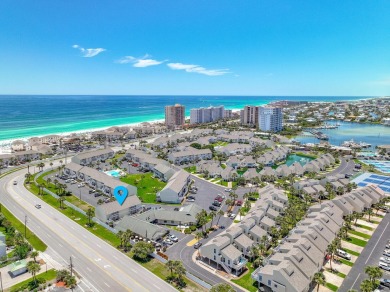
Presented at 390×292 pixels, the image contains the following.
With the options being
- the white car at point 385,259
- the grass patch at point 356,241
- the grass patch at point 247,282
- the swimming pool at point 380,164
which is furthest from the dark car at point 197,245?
the swimming pool at point 380,164

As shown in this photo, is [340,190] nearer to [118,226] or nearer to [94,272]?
[118,226]

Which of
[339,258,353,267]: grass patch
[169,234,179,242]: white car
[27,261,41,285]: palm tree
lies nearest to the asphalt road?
[339,258,353,267]: grass patch

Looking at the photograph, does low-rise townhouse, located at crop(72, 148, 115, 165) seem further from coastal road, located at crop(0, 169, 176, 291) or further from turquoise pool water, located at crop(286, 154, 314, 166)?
turquoise pool water, located at crop(286, 154, 314, 166)

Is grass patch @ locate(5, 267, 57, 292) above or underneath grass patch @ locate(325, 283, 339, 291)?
above

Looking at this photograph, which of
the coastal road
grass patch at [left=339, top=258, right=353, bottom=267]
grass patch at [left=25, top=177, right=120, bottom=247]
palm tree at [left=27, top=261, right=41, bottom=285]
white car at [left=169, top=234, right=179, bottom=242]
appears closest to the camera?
palm tree at [left=27, top=261, right=41, bottom=285]

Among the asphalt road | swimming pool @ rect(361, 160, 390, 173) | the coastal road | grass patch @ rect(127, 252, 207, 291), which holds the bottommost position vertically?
the asphalt road

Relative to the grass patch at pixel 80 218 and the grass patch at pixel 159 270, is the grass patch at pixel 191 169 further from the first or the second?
the grass patch at pixel 159 270

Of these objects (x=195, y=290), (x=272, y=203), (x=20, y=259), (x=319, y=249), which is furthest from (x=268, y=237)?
(x=20, y=259)
